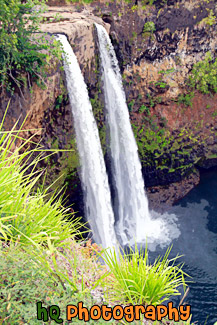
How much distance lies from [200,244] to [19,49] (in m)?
9.84

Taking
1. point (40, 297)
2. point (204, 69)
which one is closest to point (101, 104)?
point (204, 69)

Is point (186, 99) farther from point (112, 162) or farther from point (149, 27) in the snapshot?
point (112, 162)

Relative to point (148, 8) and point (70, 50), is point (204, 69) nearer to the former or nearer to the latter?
point (148, 8)

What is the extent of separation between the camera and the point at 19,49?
7.43 metres

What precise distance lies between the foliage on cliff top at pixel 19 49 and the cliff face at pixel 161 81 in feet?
8.57

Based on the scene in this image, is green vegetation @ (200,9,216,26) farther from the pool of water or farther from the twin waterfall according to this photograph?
the pool of water

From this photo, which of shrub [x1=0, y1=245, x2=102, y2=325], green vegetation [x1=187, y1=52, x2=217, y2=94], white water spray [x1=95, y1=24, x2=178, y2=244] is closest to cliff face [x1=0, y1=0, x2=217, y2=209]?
green vegetation [x1=187, y1=52, x2=217, y2=94]

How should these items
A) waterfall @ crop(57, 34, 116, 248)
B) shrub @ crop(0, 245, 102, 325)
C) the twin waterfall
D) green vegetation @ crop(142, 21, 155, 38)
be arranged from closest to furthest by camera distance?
shrub @ crop(0, 245, 102, 325) → waterfall @ crop(57, 34, 116, 248) → the twin waterfall → green vegetation @ crop(142, 21, 155, 38)

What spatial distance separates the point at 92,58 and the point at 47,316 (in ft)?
31.7

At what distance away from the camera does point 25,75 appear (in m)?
7.57

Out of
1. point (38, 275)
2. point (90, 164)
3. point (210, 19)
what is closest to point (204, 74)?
point (210, 19)

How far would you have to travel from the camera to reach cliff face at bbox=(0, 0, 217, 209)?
11.5 meters

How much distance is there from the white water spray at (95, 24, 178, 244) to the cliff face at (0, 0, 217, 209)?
25.1 inches

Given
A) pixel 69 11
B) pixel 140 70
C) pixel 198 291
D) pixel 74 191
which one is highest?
pixel 69 11
